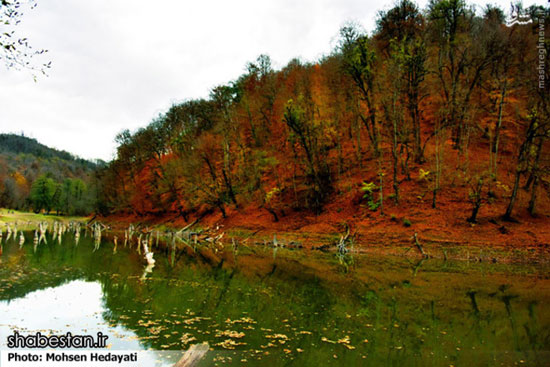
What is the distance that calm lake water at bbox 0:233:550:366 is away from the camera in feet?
26.5

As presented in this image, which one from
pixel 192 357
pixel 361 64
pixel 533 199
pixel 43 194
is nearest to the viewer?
pixel 192 357

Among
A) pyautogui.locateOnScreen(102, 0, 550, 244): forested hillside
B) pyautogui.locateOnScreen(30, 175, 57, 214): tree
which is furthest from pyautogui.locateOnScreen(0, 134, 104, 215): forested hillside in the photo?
pyautogui.locateOnScreen(102, 0, 550, 244): forested hillside

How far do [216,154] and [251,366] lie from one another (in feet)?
145

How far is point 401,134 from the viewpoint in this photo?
112 feet

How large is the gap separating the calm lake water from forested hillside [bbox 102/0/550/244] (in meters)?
10.2

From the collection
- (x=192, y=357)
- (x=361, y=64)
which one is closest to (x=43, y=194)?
(x=361, y=64)

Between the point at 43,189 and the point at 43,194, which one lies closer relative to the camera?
the point at 43,194

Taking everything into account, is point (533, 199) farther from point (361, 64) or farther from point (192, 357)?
point (192, 357)

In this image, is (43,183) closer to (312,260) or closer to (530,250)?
(312,260)

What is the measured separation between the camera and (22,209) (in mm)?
117625

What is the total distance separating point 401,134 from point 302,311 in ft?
87.7

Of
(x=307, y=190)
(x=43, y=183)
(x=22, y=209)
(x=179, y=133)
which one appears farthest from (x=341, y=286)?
(x=22, y=209)

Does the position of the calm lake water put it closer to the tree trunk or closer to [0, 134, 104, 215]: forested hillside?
the tree trunk

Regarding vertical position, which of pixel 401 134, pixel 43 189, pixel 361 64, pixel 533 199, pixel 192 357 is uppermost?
pixel 361 64
